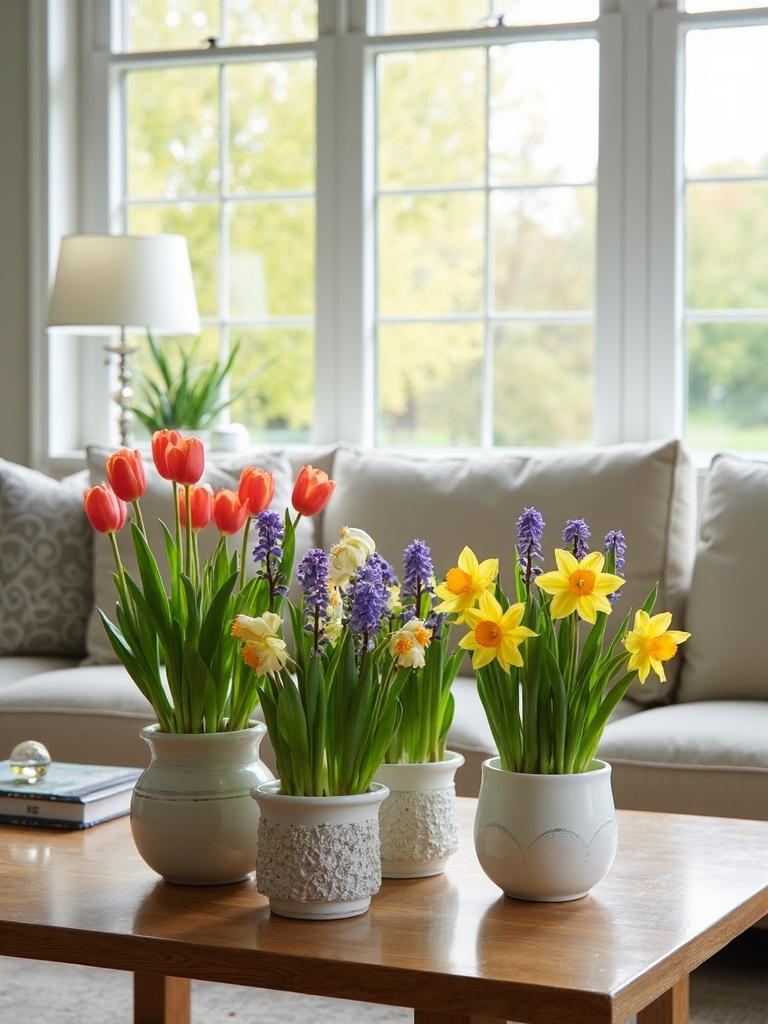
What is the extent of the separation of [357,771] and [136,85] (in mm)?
3523

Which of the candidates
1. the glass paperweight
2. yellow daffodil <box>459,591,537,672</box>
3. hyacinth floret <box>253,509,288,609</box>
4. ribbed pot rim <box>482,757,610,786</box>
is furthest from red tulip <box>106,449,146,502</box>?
the glass paperweight

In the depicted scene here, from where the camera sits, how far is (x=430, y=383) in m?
4.06

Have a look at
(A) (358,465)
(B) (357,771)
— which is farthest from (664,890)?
(A) (358,465)

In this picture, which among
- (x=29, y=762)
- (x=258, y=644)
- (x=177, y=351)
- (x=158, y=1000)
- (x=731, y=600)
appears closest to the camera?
(x=258, y=644)

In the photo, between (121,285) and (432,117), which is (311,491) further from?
(432,117)

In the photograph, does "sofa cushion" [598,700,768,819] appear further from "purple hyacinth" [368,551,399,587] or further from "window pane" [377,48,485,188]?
"window pane" [377,48,485,188]

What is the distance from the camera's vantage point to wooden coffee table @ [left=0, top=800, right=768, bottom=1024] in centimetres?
117

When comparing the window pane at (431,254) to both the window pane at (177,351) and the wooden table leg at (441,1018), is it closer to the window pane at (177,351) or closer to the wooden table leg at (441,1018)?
the window pane at (177,351)

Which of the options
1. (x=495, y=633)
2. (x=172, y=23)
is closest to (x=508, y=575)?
(x=495, y=633)

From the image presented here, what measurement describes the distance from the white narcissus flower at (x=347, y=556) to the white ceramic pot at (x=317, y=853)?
217 mm

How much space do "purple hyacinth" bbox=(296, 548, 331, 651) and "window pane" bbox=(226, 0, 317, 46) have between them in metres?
3.21

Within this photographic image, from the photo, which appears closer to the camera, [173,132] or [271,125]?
[271,125]

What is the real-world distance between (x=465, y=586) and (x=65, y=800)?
77 cm

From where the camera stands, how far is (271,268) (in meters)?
4.22
